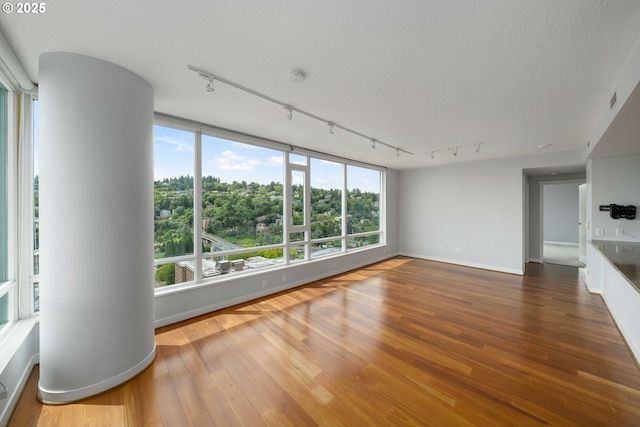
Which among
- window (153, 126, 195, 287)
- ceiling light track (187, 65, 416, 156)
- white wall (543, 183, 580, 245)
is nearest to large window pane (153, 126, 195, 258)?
window (153, 126, 195, 287)

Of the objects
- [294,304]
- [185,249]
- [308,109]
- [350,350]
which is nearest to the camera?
[350,350]

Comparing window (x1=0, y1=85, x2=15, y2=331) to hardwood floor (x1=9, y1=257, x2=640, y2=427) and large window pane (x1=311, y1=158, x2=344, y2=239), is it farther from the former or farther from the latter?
large window pane (x1=311, y1=158, x2=344, y2=239)

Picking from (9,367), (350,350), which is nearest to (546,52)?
(350,350)

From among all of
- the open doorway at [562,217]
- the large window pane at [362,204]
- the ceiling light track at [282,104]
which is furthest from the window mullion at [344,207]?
the open doorway at [562,217]

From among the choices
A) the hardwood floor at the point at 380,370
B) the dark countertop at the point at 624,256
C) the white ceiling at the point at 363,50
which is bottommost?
the hardwood floor at the point at 380,370

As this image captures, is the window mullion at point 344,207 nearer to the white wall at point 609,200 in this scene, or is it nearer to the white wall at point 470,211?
the white wall at point 470,211

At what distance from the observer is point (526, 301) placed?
3.68m

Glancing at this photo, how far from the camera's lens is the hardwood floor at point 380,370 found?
166 cm

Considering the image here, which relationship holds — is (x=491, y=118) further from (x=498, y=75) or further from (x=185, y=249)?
(x=185, y=249)

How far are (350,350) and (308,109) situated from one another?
2.68 m

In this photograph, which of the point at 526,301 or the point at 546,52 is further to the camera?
the point at 526,301

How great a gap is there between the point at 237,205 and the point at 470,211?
18.1 feet

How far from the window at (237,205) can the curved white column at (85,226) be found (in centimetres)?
109

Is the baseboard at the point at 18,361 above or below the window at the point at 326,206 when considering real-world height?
below
